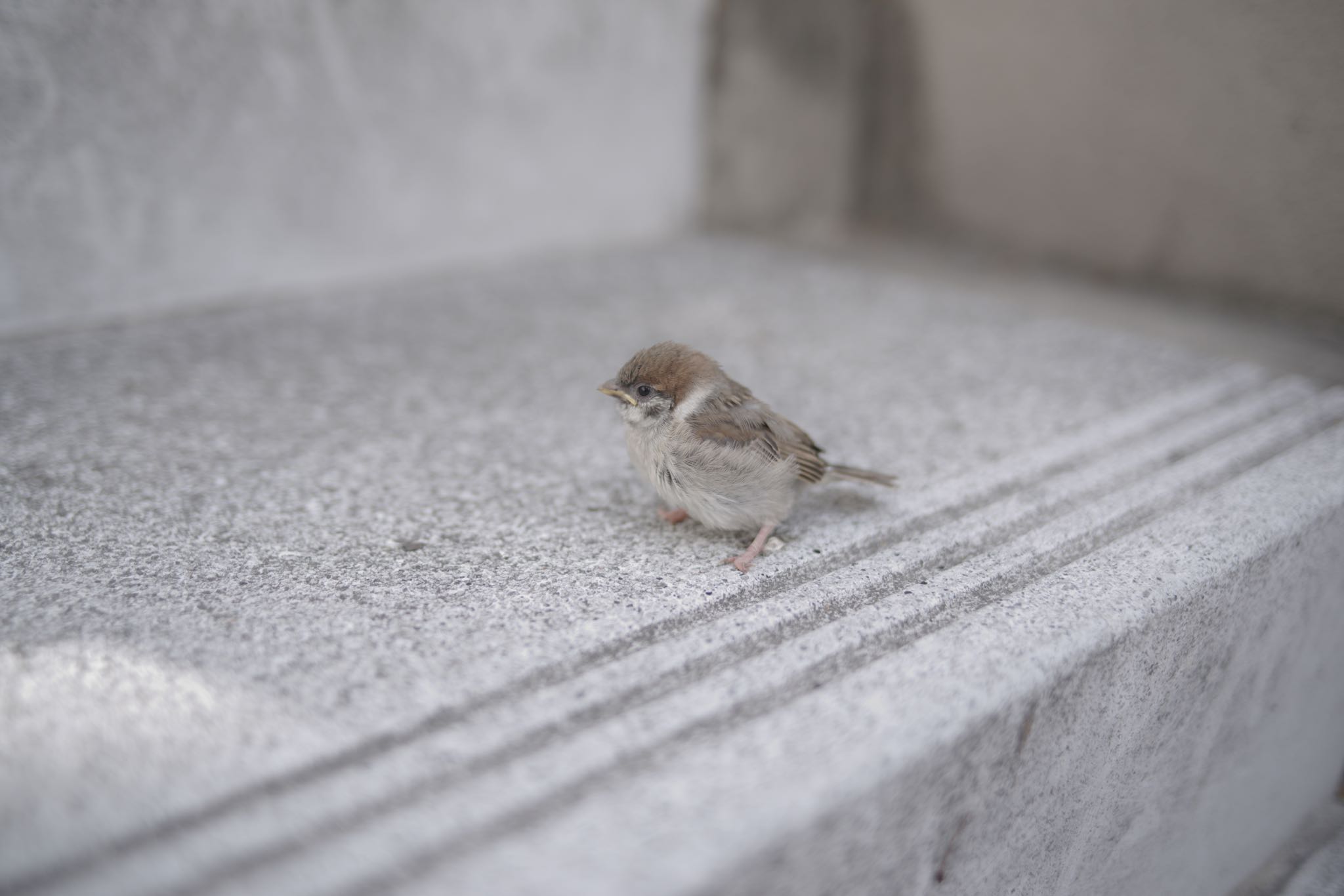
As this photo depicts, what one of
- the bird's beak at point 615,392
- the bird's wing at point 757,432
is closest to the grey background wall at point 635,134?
the bird's beak at point 615,392

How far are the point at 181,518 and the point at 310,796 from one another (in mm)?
1070

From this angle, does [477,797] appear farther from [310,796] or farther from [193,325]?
[193,325]

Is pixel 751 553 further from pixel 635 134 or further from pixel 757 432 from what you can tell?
pixel 635 134

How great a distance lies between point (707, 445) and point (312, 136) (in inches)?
102

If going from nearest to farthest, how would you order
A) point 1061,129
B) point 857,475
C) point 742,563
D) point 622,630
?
point 622,630
point 742,563
point 857,475
point 1061,129

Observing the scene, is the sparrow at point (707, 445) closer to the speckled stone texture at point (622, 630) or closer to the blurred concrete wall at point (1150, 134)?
the speckled stone texture at point (622, 630)

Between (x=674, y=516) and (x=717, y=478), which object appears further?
(x=674, y=516)

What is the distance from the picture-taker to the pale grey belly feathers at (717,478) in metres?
2.01

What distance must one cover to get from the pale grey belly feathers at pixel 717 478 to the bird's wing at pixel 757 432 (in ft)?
0.06

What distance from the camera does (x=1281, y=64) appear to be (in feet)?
11.9

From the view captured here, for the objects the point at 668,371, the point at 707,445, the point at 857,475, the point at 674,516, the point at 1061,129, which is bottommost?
the point at 674,516

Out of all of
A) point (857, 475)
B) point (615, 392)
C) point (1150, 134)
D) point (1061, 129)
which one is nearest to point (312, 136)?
point (615, 392)

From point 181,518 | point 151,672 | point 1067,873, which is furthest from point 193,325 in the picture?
point 1067,873

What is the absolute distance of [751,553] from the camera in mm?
2012
